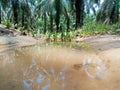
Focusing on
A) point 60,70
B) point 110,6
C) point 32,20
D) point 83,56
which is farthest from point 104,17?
point 60,70

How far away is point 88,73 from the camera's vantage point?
3537mm

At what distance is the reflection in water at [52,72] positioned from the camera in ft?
9.81

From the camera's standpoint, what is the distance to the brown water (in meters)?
2.98

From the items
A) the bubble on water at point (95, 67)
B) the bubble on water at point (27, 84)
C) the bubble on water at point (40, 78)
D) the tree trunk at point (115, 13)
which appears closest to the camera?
the bubble on water at point (27, 84)

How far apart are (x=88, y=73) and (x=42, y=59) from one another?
138 cm

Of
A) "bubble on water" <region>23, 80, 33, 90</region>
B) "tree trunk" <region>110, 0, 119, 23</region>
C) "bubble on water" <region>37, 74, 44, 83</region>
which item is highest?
"tree trunk" <region>110, 0, 119, 23</region>

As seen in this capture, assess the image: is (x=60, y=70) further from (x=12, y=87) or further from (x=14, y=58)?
Result: (x=14, y=58)

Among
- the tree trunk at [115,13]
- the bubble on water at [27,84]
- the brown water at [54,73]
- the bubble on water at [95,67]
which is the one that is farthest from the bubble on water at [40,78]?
the tree trunk at [115,13]

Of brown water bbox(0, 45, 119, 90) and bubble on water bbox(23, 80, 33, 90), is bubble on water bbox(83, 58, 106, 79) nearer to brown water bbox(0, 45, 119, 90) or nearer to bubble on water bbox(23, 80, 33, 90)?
brown water bbox(0, 45, 119, 90)

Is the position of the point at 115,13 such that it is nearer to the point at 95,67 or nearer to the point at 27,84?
the point at 95,67

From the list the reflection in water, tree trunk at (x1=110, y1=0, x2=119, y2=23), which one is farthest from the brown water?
tree trunk at (x1=110, y1=0, x2=119, y2=23)

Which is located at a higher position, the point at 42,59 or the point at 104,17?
the point at 104,17

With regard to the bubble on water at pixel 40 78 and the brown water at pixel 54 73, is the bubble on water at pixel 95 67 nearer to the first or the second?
the brown water at pixel 54 73

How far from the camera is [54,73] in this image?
3559 mm
